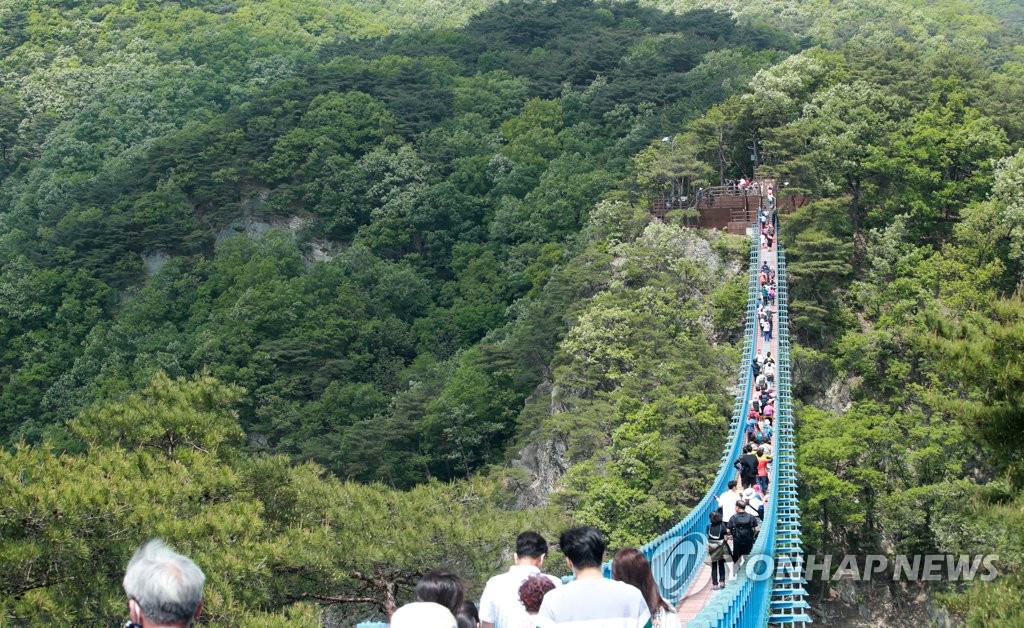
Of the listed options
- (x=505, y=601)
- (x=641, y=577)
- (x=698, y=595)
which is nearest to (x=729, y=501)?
(x=698, y=595)

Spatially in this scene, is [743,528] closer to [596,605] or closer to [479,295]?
[596,605]

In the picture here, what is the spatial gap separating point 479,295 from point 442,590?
4626 cm

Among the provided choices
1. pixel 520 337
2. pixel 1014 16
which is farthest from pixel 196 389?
pixel 1014 16

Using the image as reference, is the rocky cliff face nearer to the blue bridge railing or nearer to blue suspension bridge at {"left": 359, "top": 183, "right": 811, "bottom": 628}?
the blue bridge railing

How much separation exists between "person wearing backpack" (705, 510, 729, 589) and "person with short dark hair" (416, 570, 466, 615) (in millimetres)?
5900

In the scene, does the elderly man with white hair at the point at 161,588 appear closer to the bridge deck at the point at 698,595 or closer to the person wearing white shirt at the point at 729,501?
the bridge deck at the point at 698,595

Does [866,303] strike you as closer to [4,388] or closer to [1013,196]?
[1013,196]

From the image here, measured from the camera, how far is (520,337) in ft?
132

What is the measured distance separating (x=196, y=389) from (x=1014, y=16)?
8858 cm

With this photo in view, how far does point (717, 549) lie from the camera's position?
1162 cm

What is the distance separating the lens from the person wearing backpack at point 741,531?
11.4 m

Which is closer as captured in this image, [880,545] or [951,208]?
[880,545]

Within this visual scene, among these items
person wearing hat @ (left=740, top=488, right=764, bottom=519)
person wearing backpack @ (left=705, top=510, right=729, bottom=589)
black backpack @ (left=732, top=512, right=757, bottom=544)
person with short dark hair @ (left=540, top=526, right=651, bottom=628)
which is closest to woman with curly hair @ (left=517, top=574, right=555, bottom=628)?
person with short dark hair @ (left=540, top=526, right=651, bottom=628)

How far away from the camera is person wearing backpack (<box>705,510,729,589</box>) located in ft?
Answer: 38.0
